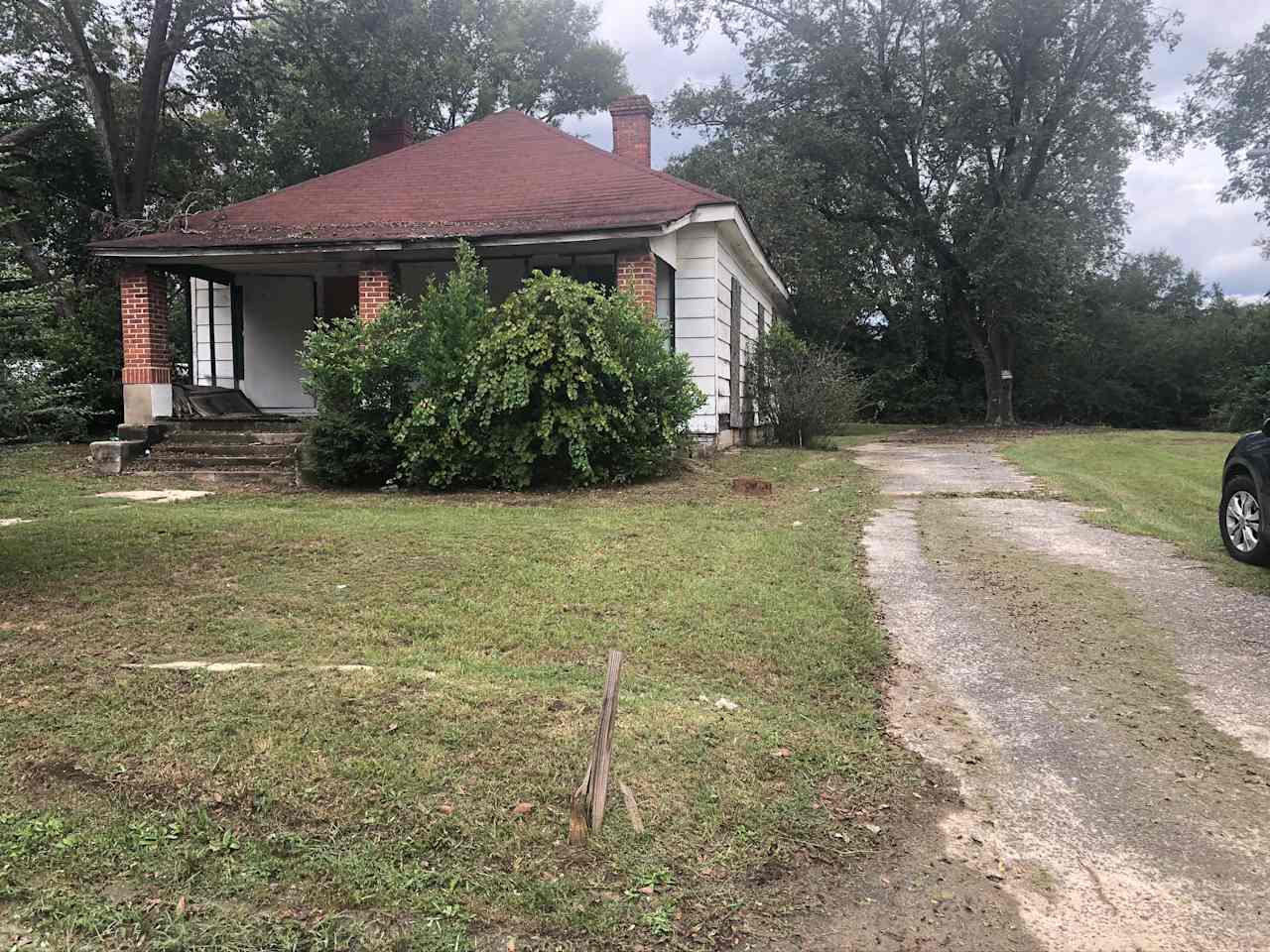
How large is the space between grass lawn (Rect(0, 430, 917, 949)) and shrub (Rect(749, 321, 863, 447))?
942 cm

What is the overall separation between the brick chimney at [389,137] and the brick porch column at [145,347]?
23.4ft

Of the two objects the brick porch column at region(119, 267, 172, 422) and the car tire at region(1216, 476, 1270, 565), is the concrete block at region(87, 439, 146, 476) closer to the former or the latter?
the brick porch column at region(119, 267, 172, 422)

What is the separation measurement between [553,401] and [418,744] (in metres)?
6.04

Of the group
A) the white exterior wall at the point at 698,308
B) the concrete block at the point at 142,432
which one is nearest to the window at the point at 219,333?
the concrete block at the point at 142,432

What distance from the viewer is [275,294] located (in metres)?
15.0

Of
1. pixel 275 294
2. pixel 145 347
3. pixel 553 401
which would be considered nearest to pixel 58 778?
pixel 553 401

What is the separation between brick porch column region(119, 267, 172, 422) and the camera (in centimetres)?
1195

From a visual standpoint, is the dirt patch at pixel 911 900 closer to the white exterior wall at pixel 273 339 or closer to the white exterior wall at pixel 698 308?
the white exterior wall at pixel 698 308

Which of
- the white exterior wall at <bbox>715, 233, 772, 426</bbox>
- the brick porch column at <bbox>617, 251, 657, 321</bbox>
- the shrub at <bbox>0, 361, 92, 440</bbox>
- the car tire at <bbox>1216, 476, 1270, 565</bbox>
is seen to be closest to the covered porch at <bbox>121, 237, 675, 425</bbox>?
the brick porch column at <bbox>617, 251, 657, 321</bbox>

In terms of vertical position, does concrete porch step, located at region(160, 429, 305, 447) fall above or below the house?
below

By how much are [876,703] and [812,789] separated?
0.91 metres

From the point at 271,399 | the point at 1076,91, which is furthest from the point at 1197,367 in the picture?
the point at 271,399

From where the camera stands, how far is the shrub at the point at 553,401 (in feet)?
28.5

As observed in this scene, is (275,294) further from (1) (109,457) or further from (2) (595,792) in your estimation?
(2) (595,792)
